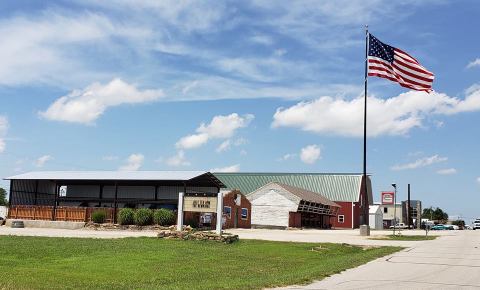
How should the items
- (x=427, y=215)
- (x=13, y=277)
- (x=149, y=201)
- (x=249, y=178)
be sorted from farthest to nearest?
(x=427, y=215) → (x=249, y=178) → (x=149, y=201) → (x=13, y=277)

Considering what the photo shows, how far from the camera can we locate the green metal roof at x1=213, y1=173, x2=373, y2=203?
87500 mm

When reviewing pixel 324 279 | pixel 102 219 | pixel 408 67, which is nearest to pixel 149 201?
pixel 102 219

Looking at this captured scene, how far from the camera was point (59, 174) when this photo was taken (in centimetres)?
5675

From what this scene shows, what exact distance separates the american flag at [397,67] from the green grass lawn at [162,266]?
15189mm

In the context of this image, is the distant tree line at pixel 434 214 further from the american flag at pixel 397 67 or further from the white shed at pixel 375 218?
the american flag at pixel 397 67

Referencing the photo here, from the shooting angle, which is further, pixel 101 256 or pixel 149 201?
pixel 149 201

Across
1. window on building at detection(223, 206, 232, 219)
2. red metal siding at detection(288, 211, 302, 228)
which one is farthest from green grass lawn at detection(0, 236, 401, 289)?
red metal siding at detection(288, 211, 302, 228)

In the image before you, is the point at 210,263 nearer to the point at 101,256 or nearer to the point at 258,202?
the point at 101,256

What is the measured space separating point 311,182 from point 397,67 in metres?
55.9

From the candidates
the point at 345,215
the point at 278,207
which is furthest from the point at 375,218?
the point at 278,207

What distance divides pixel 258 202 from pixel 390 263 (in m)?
48.5

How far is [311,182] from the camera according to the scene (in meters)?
91.2

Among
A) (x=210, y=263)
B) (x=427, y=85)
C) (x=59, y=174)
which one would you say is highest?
(x=427, y=85)

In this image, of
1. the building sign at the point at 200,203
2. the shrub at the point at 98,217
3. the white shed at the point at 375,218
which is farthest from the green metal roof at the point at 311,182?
the building sign at the point at 200,203
